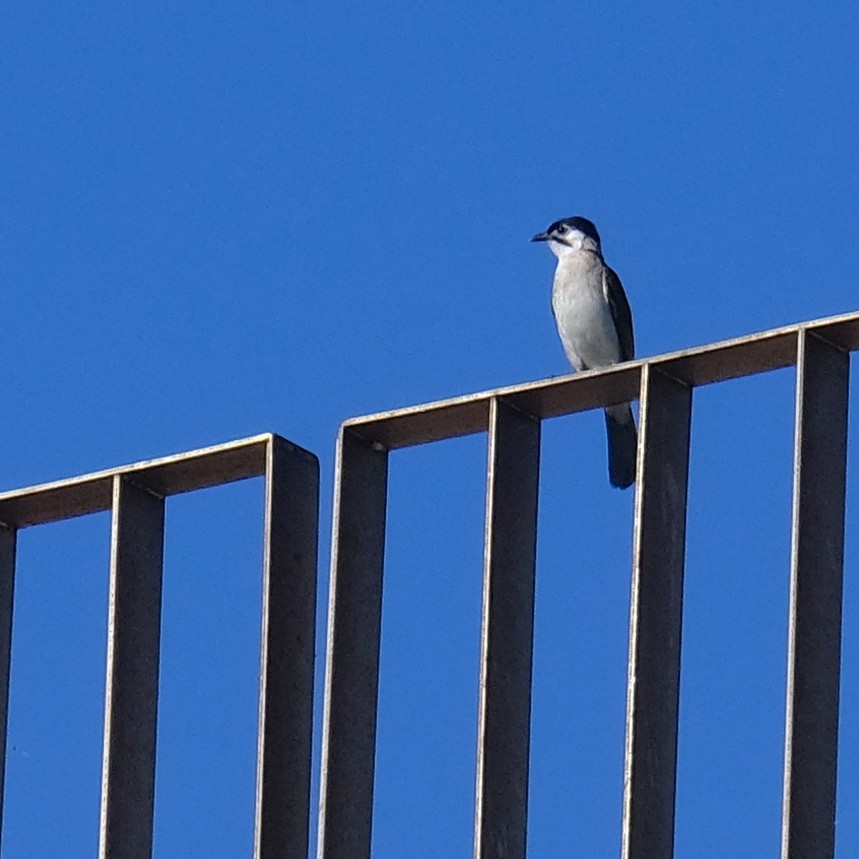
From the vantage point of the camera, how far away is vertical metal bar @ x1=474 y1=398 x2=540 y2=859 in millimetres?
7953

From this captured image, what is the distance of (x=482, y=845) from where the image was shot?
780 cm

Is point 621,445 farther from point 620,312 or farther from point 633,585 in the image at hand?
point 633,585

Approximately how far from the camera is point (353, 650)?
850 cm

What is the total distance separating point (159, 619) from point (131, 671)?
0.69ft

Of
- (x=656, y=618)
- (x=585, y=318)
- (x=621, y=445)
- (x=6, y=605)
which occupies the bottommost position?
(x=656, y=618)

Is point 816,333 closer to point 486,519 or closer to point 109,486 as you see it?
point 486,519

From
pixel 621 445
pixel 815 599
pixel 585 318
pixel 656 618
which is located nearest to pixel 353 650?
pixel 656 618

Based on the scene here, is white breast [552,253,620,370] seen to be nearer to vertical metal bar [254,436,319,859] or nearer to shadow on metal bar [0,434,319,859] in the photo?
shadow on metal bar [0,434,319,859]

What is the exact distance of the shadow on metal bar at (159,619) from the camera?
834 centimetres

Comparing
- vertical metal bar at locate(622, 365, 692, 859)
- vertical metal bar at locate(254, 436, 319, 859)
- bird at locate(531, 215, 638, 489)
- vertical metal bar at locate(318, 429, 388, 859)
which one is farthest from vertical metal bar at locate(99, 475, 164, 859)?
bird at locate(531, 215, 638, 489)

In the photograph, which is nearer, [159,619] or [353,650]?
[353,650]

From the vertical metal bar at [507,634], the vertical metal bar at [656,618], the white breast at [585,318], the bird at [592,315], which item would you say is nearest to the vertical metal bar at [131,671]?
the vertical metal bar at [507,634]

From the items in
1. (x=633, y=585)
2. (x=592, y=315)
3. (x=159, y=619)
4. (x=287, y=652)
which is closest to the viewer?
(x=633, y=585)

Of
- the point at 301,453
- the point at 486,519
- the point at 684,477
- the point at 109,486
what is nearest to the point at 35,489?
the point at 109,486
